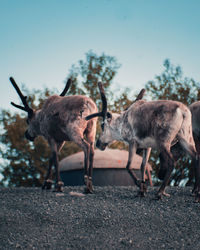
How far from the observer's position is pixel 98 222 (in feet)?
23.3

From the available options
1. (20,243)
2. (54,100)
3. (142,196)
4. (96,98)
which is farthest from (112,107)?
(20,243)

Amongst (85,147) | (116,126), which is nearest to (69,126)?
(85,147)

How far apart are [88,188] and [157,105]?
2.96 m

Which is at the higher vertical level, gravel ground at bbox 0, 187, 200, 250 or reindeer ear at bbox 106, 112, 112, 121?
reindeer ear at bbox 106, 112, 112, 121

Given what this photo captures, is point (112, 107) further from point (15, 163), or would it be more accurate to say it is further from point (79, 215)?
point (79, 215)

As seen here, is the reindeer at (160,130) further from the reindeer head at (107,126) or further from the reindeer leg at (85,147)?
the reindeer leg at (85,147)

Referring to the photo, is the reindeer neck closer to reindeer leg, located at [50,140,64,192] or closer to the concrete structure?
reindeer leg, located at [50,140,64,192]

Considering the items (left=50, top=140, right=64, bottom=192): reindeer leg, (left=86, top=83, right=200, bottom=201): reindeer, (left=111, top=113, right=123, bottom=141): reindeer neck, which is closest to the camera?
(left=86, top=83, right=200, bottom=201): reindeer

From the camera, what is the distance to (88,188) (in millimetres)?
9609

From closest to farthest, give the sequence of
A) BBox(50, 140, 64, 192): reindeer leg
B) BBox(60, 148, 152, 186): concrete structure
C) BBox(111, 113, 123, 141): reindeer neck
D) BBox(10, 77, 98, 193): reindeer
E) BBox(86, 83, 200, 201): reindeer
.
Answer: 1. BBox(86, 83, 200, 201): reindeer
2. BBox(10, 77, 98, 193): reindeer
3. BBox(111, 113, 123, 141): reindeer neck
4. BBox(50, 140, 64, 192): reindeer leg
5. BBox(60, 148, 152, 186): concrete structure

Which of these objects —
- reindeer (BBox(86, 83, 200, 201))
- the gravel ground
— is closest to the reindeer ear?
reindeer (BBox(86, 83, 200, 201))

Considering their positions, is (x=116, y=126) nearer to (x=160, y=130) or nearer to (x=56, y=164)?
(x=160, y=130)

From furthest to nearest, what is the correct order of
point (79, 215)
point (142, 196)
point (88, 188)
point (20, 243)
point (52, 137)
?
point (52, 137) → point (88, 188) → point (142, 196) → point (79, 215) → point (20, 243)

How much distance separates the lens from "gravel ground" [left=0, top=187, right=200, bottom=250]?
617 centimetres
